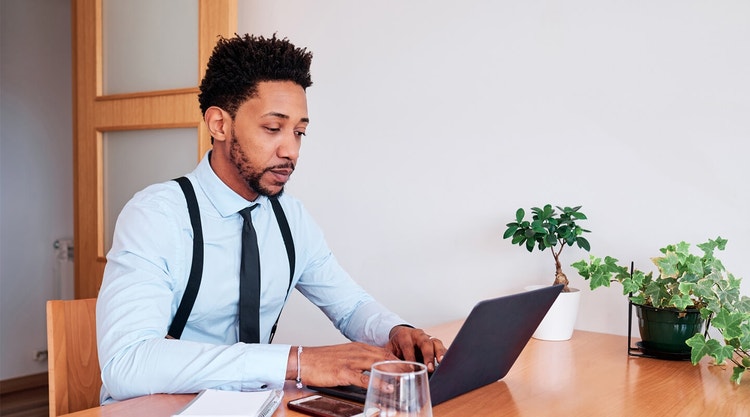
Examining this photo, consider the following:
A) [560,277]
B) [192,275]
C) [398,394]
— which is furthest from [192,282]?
[560,277]

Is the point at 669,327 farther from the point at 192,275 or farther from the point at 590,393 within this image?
the point at 192,275

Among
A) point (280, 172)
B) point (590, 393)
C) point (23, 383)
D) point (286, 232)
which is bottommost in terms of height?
point (23, 383)

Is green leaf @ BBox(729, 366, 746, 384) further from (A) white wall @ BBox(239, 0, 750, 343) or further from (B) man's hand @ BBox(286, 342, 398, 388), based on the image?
(B) man's hand @ BBox(286, 342, 398, 388)

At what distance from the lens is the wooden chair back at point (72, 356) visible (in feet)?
4.47

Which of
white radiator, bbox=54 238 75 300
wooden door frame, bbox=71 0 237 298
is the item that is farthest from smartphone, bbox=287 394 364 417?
white radiator, bbox=54 238 75 300

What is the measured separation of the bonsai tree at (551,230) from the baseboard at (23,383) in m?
3.18

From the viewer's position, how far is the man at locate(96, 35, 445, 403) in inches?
45.6

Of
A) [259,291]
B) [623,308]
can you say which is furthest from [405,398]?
[623,308]

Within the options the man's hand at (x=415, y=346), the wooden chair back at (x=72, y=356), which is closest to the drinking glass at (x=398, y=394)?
the man's hand at (x=415, y=346)

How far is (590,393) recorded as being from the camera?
3.99ft

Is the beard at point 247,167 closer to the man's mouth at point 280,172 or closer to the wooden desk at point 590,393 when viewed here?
the man's mouth at point 280,172

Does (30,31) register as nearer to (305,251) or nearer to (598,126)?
(305,251)

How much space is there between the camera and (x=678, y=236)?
5.60 feet

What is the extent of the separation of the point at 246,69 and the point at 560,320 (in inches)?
37.5
